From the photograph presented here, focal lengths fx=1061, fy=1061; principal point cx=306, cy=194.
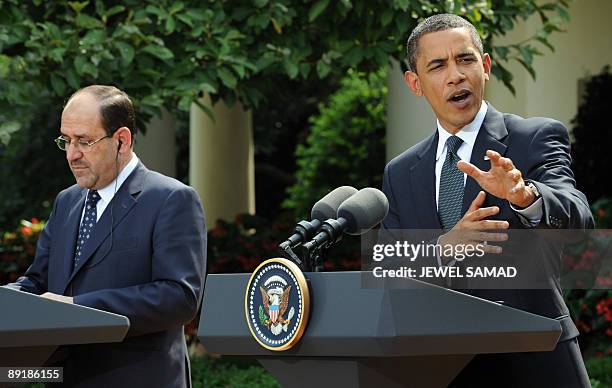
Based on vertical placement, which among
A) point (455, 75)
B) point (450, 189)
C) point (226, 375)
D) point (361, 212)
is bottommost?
point (226, 375)

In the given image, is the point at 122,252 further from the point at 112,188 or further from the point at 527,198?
the point at 527,198

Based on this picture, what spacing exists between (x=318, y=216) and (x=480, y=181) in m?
0.43

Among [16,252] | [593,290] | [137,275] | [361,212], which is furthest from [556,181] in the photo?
[16,252]

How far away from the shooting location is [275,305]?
2412 millimetres

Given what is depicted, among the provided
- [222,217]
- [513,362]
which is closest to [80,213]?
[513,362]

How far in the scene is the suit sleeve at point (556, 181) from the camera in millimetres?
2598

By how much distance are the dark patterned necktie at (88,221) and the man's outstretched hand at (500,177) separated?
1756 millimetres

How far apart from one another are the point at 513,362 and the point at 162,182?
5.28 feet

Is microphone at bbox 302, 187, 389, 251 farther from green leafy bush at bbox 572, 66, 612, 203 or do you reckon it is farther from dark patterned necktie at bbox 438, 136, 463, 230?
green leafy bush at bbox 572, 66, 612, 203

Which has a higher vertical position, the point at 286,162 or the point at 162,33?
the point at 286,162

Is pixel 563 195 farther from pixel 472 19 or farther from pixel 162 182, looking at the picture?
pixel 472 19

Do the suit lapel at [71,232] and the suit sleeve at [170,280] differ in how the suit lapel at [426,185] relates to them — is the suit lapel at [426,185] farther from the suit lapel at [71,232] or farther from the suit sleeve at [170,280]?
the suit lapel at [71,232]

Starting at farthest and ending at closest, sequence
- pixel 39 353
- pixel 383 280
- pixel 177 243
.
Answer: pixel 177 243 < pixel 39 353 < pixel 383 280

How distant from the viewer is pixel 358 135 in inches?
701
